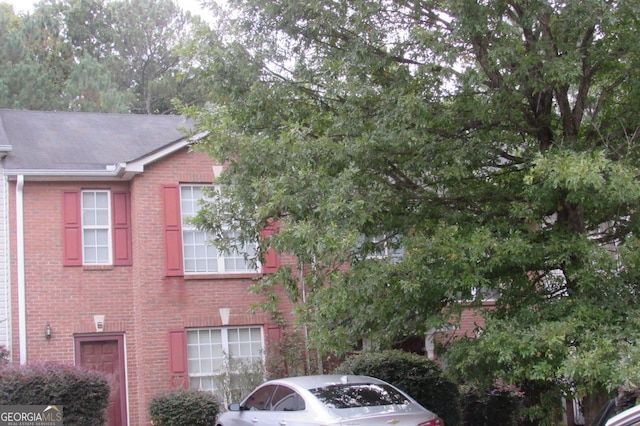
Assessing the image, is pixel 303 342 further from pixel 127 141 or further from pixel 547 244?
pixel 547 244

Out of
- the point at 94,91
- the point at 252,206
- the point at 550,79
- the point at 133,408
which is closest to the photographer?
the point at 550,79

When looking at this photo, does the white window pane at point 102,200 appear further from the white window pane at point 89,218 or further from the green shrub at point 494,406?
the green shrub at point 494,406

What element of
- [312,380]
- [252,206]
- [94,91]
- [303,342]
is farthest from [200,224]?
[94,91]

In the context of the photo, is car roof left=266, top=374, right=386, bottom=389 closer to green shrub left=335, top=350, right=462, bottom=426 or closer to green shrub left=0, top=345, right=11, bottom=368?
green shrub left=335, top=350, right=462, bottom=426

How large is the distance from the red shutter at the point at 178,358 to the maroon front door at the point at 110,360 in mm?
1207

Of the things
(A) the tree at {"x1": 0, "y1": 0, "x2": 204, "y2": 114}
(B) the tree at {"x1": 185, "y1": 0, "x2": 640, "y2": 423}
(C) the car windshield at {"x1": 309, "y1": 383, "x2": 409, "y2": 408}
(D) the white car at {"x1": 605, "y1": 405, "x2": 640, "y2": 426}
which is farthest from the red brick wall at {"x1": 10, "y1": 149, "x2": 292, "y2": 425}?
(A) the tree at {"x1": 0, "y1": 0, "x2": 204, "y2": 114}

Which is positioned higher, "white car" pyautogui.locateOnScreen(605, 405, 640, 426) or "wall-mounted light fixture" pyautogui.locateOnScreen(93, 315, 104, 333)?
"wall-mounted light fixture" pyautogui.locateOnScreen(93, 315, 104, 333)

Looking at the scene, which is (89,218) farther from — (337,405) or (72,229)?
(337,405)

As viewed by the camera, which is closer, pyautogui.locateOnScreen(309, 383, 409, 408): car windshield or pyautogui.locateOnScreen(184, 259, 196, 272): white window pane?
pyautogui.locateOnScreen(309, 383, 409, 408): car windshield

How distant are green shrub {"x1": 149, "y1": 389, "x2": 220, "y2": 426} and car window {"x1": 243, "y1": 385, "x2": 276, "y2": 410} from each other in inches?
137

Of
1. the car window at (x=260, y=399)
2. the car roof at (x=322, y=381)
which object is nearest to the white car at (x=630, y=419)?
the car roof at (x=322, y=381)

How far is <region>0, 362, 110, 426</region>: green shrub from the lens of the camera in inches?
535

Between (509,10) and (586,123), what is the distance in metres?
2.14

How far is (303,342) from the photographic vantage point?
17.5 metres
